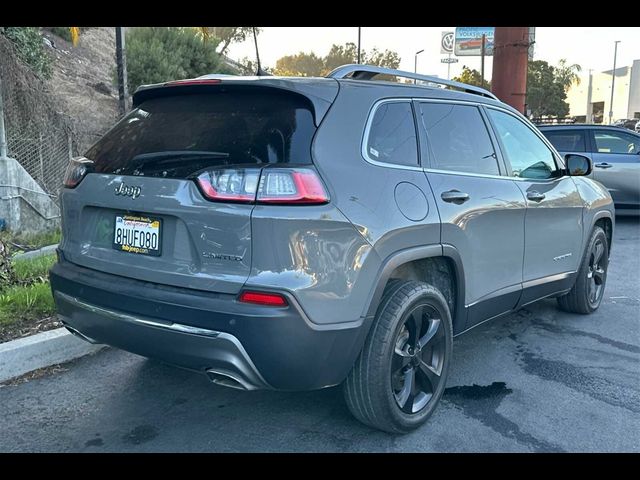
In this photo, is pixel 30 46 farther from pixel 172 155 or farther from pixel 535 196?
pixel 535 196

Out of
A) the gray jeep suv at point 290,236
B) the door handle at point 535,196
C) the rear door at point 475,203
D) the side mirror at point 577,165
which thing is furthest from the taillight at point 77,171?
the side mirror at point 577,165

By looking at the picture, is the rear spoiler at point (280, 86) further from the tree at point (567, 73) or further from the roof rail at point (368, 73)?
the tree at point (567, 73)

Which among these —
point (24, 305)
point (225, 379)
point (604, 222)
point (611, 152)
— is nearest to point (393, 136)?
point (225, 379)

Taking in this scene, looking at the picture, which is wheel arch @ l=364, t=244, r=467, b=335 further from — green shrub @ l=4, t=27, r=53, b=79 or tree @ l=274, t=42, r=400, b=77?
tree @ l=274, t=42, r=400, b=77

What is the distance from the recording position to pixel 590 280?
538 centimetres

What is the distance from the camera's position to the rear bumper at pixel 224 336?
8.36 feet

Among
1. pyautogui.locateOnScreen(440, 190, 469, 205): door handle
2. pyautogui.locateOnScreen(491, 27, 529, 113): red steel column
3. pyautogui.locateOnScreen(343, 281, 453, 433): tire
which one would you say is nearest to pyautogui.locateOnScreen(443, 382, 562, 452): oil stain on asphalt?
pyautogui.locateOnScreen(343, 281, 453, 433): tire

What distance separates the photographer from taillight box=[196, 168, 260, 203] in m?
2.60

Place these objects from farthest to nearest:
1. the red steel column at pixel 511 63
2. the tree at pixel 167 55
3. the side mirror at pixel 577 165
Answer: the tree at pixel 167 55 < the red steel column at pixel 511 63 < the side mirror at pixel 577 165

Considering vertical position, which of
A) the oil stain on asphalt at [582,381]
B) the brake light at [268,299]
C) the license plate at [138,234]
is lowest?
the oil stain on asphalt at [582,381]

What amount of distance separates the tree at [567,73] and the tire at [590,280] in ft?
204

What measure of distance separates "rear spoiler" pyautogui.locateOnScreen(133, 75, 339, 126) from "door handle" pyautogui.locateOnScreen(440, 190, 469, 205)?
90 cm

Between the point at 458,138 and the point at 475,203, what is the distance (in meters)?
0.45
